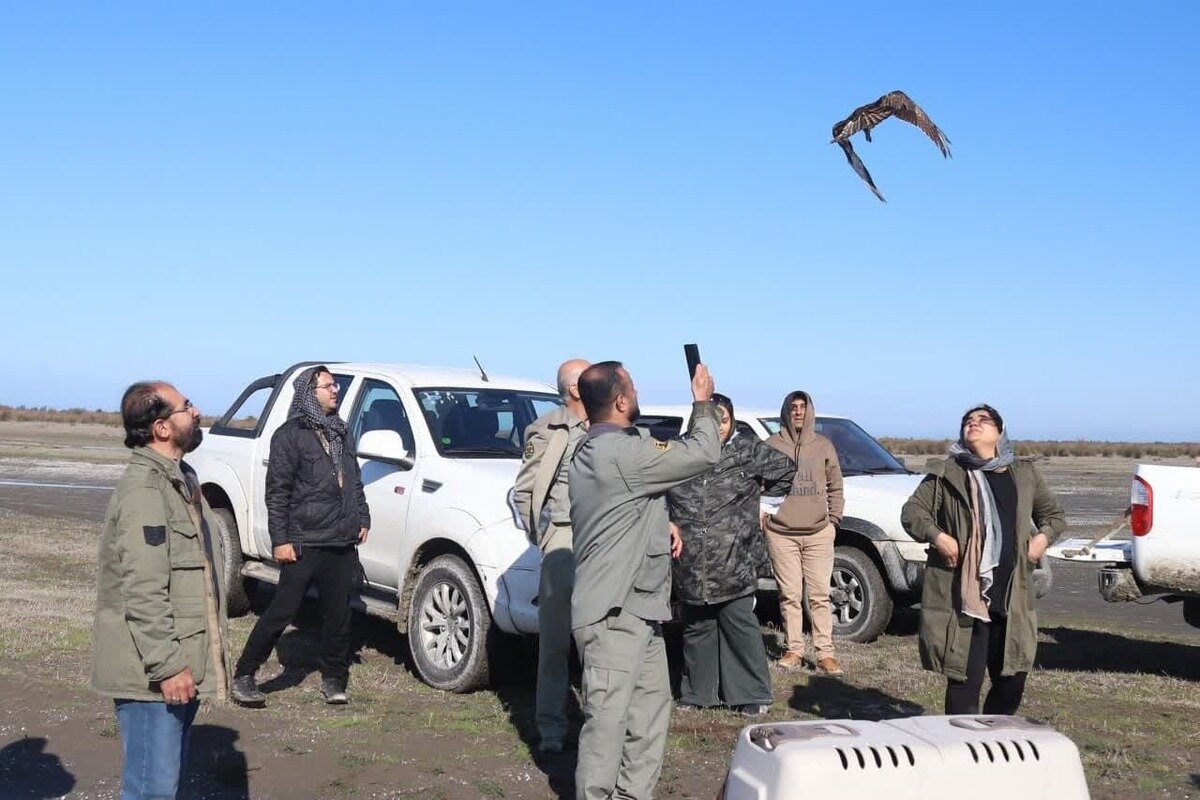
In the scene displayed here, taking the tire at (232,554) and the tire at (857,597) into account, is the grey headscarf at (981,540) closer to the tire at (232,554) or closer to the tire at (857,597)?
the tire at (857,597)

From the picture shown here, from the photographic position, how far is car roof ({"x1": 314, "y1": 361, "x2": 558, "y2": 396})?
903 cm

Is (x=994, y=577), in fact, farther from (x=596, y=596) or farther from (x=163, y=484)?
(x=163, y=484)

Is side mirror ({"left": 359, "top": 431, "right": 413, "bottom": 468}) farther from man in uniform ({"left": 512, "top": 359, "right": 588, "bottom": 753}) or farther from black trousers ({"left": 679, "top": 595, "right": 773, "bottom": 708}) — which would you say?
black trousers ({"left": 679, "top": 595, "right": 773, "bottom": 708})

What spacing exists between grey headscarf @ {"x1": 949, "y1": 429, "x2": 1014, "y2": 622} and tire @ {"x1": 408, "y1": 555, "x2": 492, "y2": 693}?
286 centimetres

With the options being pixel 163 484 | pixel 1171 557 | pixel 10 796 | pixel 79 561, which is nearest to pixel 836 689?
pixel 1171 557

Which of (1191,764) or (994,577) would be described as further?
(1191,764)

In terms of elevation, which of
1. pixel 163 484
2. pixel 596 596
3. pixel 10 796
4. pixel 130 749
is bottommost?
pixel 10 796

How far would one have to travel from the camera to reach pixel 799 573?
917 cm

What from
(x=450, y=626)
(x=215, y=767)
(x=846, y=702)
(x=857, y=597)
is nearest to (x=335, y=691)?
(x=450, y=626)

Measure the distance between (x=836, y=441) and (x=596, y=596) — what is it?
21.6 ft

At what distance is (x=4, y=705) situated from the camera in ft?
24.8

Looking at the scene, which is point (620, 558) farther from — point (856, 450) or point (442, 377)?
point (856, 450)

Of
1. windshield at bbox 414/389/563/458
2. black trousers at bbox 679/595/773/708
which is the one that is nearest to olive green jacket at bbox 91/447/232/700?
black trousers at bbox 679/595/773/708

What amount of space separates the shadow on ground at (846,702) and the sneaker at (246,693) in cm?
303
